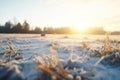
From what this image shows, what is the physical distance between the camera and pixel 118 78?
118 inches

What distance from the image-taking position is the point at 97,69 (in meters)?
3.19

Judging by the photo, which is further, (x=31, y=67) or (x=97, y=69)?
(x=97, y=69)

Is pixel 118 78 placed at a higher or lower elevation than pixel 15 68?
lower

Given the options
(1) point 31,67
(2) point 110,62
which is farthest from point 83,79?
(2) point 110,62

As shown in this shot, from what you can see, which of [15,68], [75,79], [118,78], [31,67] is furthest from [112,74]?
[15,68]

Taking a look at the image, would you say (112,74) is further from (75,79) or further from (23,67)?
(23,67)

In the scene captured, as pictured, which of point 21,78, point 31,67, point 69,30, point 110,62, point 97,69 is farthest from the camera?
point 69,30

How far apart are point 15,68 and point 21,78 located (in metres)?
0.21

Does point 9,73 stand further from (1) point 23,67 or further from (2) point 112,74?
(2) point 112,74

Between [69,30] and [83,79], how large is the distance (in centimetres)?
5582

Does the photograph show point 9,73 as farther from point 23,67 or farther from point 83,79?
point 83,79

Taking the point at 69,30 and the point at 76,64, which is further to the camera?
the point at 69,30

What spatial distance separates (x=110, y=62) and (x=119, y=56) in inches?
9.4

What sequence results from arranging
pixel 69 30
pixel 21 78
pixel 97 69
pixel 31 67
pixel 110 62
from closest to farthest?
pixel 21 78 → pixel 31 67 → pixel 97 69 → pixel 110 62 → pixel 69 30
